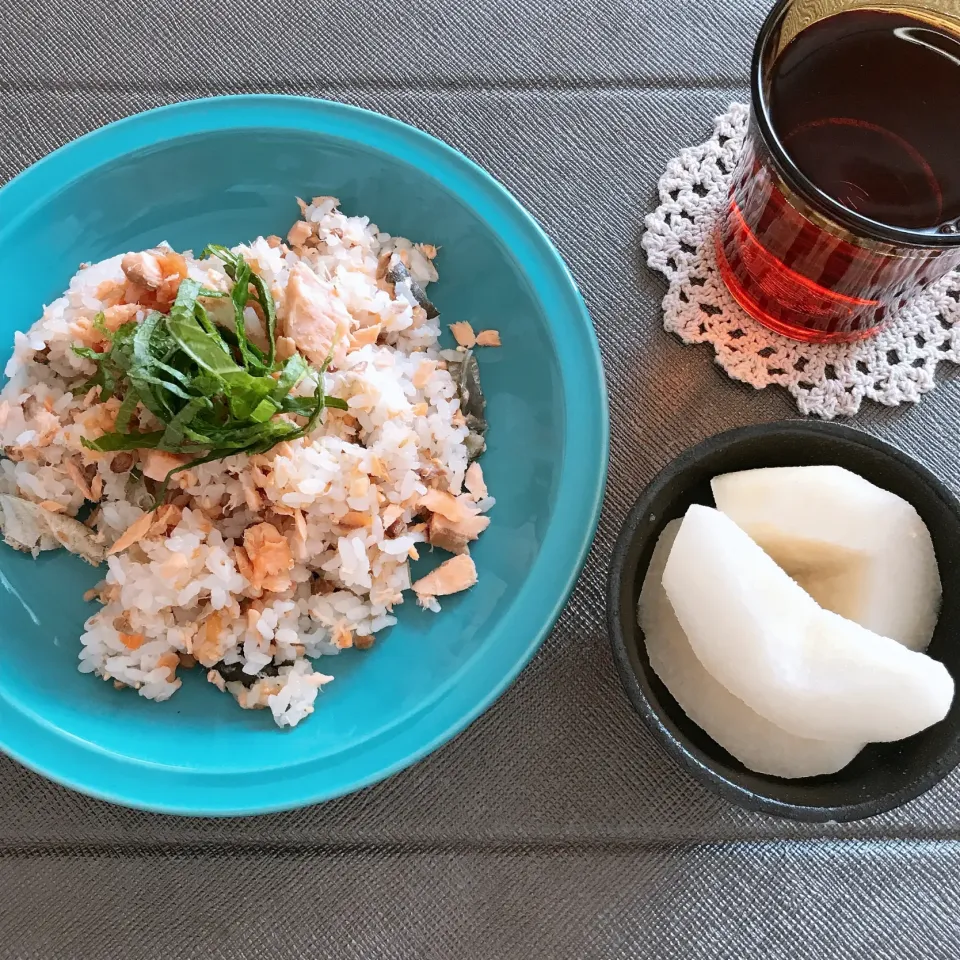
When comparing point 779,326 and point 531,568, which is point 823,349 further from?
point 531,568

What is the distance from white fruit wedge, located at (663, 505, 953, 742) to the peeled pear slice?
7cm

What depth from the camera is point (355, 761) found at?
33.1 inches

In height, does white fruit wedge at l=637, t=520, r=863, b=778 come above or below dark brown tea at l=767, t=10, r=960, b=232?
below

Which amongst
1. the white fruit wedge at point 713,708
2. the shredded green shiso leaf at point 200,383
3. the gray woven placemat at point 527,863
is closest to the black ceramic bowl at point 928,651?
the white fruit wedge at point 713,708

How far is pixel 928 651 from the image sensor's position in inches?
31.5

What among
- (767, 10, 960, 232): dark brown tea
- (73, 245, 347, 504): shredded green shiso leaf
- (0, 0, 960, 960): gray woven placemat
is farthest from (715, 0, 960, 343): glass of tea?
(73, 245, 347, 504): shredded green shiso leaf

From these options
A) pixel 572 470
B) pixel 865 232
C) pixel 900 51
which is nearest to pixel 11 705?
pixel 572 470

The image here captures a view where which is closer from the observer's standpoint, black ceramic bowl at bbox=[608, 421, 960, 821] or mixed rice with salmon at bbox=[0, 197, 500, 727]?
black ceramic bowl at bbox=[608, 421, 960, 821]

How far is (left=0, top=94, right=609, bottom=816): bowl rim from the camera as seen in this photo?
2.75 feet

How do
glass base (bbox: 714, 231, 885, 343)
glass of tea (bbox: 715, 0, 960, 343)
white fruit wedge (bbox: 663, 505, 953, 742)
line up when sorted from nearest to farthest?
white fruit wedge (bbox: 663, 505, 953, 742)
glass of tea (bbox: 715, 0, 960, 343)
glass base (bbox: 714, 231, 885, 343)

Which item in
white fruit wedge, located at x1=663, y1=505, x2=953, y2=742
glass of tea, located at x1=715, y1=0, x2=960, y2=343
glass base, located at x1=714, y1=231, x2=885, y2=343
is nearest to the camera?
white fruit wedge, located at x1=663, y1=505, x2=953, y2=742

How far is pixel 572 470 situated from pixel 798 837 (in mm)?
491

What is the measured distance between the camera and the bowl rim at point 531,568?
0.84 metres

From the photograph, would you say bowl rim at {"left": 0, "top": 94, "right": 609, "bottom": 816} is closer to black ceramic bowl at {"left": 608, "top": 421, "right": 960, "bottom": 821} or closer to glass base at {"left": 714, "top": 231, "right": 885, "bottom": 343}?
black ceramic bowl at {"left": 608, "top": 421, "right": 960, "bottom": 821}
